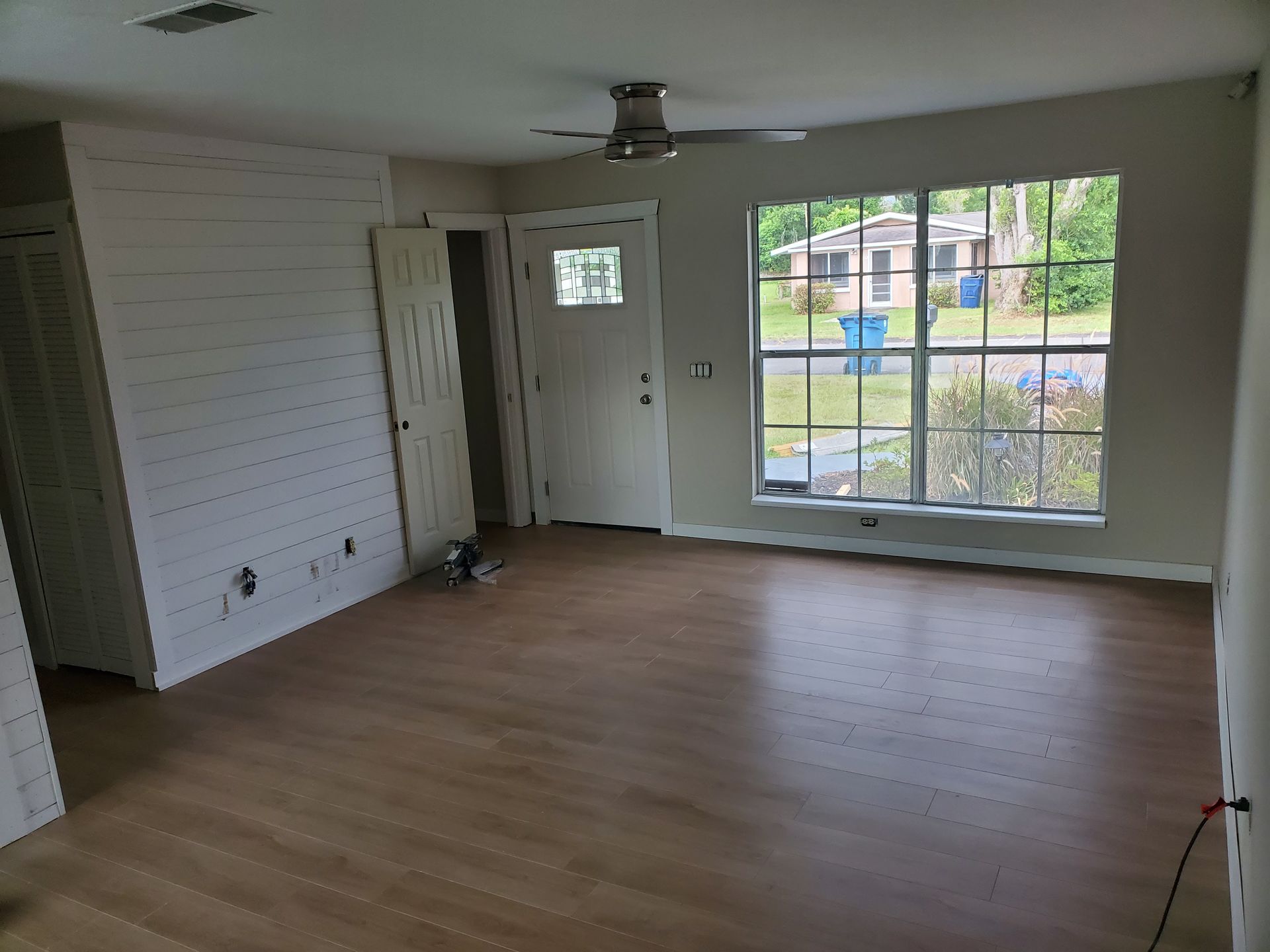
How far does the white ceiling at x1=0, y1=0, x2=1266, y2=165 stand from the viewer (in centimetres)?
260

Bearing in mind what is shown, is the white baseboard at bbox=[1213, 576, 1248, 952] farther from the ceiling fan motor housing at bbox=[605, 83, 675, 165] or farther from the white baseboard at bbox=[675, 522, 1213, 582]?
the ceiling fan motor housing at bbox=[605, 83, 675, 165]

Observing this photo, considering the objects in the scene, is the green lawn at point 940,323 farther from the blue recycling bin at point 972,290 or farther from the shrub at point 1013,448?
the shrub at point 1013,448

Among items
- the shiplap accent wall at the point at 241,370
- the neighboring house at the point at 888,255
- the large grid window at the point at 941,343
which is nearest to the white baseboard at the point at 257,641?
the shiplap accent wall at the point at 241,370

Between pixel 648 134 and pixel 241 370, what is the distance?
93.3 inches

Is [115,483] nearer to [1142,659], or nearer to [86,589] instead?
[86,589]

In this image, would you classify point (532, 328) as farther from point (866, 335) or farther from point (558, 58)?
point (558, 58)

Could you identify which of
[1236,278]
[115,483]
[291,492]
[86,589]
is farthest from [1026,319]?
[86,589]

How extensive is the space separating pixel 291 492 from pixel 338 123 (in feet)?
6.22

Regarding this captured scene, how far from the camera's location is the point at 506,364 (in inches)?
255

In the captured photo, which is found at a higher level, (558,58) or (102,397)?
(558,58)

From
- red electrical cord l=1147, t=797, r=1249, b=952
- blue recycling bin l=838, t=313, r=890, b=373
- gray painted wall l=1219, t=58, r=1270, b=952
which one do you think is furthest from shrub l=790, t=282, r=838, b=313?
red electrical cord l=1147, t=797, r=1249, b=952

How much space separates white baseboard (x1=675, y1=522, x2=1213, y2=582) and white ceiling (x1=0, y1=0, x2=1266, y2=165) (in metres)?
2.45

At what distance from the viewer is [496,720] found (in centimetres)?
377

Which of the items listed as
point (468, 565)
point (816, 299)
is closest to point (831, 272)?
point (816, 299)
